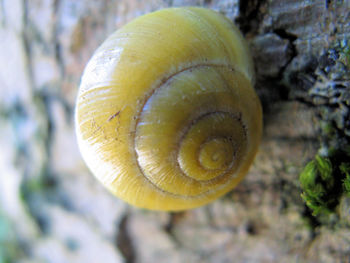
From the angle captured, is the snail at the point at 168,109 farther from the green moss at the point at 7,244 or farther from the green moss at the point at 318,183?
the green moss at the point at 7,244

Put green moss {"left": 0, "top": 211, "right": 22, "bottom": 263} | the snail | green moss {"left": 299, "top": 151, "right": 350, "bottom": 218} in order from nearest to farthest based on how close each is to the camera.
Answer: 1. the snail
2. green moss {"left": 299, "top": 151, "right": 350, "bottom": 218}
3. green moss {"left": 0, "top": 211, "right": 22, "bottom": 263}

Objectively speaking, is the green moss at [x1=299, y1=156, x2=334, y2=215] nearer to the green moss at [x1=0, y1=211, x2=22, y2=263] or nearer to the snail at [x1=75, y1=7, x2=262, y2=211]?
the snail at [x1=75, y1=7, x2=262, y2=211]

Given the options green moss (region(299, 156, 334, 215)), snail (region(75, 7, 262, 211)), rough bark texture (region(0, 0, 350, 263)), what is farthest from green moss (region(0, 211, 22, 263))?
green moss (region(299, 156, 334, 215))

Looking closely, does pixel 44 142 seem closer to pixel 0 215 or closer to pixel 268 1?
pixel 0 215

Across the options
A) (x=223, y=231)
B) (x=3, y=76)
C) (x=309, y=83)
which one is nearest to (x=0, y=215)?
(x=3, y=76)

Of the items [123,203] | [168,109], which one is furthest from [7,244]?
[168,109]

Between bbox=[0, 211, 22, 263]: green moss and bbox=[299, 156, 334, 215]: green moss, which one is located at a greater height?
bbox=[299, 156, 334, 215]: green moss

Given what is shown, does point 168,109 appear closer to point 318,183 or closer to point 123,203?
point 318,183

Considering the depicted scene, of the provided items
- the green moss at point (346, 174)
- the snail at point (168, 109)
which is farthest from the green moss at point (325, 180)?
the snail at point (168, 109)
